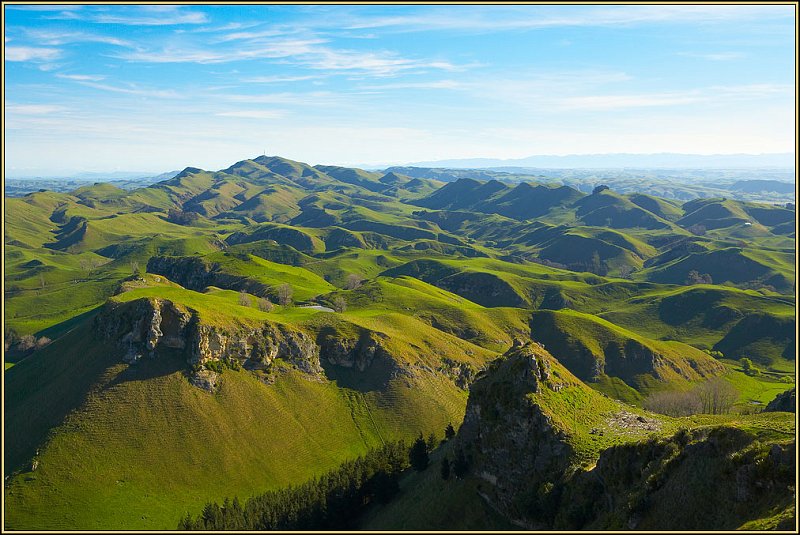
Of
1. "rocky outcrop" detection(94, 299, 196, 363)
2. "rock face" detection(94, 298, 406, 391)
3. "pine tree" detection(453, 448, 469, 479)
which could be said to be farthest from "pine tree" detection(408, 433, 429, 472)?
"rocky outcrop" detection(94, 299, 196, 363)

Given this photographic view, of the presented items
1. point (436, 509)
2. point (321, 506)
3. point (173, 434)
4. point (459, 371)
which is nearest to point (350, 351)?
point (459, 371)

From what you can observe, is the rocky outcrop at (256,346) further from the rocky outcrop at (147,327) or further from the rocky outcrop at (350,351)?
the rocky outcrop at (147,327)

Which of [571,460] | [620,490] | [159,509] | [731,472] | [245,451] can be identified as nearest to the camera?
[731,472]

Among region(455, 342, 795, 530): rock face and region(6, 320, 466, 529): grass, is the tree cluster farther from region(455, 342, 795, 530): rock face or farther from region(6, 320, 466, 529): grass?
region(455, 342, 795, 530): rock face

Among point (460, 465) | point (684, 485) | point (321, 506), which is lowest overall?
point (321, 506)

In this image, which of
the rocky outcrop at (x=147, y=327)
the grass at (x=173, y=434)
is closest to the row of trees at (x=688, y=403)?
the grass at (x=173, y=434)

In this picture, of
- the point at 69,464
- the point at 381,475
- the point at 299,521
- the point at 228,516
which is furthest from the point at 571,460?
the point at 69,464

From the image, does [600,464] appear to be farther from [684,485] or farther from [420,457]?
[420,457]

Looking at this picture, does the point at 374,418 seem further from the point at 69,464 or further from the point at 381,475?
the point at 69,464

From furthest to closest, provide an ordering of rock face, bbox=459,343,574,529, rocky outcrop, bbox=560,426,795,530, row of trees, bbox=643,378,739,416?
row of trees, bbox=643,378,739,416, rock face, bbox=459,343,574,529, rocky outcrop, bbox=560,426,795,530
